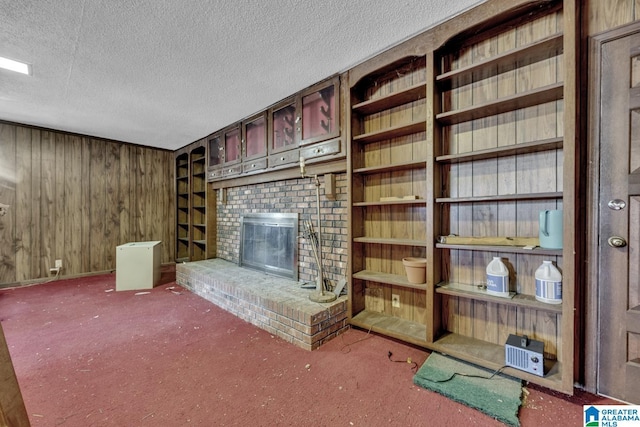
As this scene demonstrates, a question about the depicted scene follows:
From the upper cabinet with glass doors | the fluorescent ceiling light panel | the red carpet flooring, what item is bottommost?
the red carpet flooring

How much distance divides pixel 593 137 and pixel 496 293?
41.2 inches

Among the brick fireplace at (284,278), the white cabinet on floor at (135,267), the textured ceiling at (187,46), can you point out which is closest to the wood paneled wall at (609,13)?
the textured ceiling at (187,46)

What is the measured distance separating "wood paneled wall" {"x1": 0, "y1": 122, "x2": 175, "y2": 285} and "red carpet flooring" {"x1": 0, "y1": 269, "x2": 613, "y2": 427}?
5.53 ft

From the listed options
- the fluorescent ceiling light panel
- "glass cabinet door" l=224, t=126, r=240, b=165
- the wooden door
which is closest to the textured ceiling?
the fluorescent ceiling light panel

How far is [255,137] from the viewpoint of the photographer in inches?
139

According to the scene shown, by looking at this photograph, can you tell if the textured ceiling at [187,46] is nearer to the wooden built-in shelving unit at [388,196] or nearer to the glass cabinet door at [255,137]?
the glass cabinet door at [255,137]

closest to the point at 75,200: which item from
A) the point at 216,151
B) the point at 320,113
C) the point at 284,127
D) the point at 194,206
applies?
the point at 194,206

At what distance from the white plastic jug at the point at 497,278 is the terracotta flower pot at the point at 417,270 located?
1.36 feet

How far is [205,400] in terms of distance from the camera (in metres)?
1.52

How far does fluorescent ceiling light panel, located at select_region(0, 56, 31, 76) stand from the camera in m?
2.20

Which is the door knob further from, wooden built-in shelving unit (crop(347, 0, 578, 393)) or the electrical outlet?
the electrical outlet

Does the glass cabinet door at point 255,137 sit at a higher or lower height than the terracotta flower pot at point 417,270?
higher

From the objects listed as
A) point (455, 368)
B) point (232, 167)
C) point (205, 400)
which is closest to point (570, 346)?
point (455, 368)

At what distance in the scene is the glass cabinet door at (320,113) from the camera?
2.51 metres
